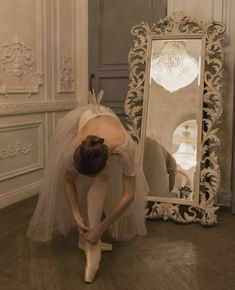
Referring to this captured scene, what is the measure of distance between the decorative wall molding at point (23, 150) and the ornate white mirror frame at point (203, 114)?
0.97m

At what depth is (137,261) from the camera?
2174 millimetres

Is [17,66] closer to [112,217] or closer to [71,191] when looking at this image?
[71,191]

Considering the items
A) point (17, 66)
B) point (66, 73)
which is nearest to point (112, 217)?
point (17, 66)

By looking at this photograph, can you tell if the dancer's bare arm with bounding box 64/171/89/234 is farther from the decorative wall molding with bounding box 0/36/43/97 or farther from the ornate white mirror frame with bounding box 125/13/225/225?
the decorative wall molding with bounding box 0/36/43/97

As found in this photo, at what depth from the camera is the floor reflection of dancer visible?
1956 mm

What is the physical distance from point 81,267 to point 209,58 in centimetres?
172

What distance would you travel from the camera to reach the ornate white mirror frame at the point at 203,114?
2801 millimetres

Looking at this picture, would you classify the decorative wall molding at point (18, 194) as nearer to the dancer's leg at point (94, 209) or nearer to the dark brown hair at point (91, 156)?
the dancer's leg at point (94, 209)

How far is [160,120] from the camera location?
296cm

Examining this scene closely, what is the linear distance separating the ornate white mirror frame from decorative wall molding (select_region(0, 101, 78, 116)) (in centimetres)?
92

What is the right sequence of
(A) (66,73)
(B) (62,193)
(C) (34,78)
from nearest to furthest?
(B) (62,193), (C) (34,78), (A) (66,73)

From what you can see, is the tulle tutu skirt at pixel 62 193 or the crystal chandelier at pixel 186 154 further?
the crystal chandelier at pixel 186 154

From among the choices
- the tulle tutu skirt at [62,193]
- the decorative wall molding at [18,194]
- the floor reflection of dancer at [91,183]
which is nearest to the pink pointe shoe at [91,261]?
the floor reflection of dancer at [91,183]

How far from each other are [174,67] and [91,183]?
129 centimetres
